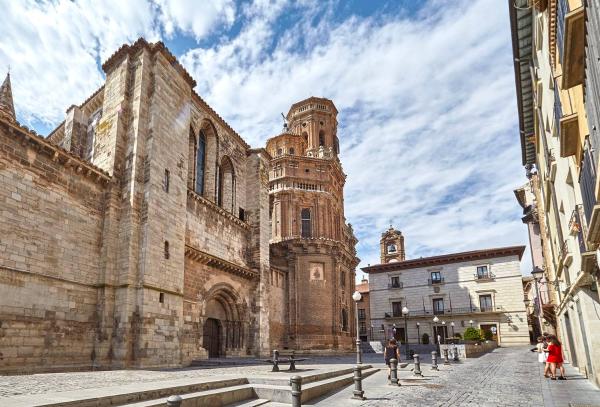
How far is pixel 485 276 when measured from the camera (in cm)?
4203

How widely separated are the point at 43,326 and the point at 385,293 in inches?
1569

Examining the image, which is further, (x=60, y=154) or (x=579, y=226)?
(x=60, y=154)

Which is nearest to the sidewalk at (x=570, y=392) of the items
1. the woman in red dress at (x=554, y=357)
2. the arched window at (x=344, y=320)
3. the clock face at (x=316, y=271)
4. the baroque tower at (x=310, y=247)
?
the woman in red dress at (x=554, y=357)

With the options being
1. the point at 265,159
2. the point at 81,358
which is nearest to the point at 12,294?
the point at 81,358

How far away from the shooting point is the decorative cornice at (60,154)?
39.3ft

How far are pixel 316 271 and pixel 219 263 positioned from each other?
1277cm

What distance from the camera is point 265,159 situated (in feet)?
84.6

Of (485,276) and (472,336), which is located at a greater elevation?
→ (485,276)

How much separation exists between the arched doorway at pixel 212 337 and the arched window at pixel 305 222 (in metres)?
14.0

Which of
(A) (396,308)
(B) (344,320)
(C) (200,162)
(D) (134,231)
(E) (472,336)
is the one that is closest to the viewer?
(D) (134,231)

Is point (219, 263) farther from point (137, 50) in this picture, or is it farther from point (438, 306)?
point (438, 306)

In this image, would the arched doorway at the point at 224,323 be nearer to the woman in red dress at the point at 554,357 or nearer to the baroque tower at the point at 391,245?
the woman in red dress at the point at 554,357

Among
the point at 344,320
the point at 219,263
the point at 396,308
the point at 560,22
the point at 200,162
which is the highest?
the point at 200,162

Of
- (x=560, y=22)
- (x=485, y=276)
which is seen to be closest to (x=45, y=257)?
(x=560, y=22)
